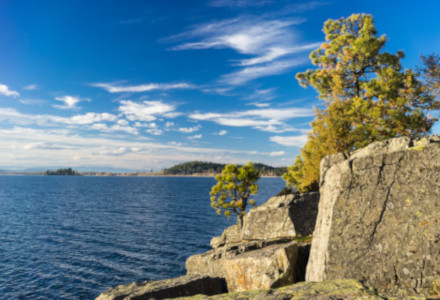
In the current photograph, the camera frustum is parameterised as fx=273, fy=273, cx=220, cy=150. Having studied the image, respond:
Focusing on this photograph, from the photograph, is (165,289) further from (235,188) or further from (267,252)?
(235,188)

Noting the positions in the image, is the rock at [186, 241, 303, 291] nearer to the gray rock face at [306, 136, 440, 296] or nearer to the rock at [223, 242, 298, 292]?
the rock at [223, 242, 298, 292]

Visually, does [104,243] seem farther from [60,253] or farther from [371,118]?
[371,118]

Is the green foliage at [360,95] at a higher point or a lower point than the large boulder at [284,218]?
higher

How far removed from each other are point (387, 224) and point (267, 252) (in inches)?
286

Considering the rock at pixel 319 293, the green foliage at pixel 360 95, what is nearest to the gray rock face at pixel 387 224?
the rock at pixel 319 293

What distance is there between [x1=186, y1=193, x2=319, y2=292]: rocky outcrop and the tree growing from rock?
13.0 feet

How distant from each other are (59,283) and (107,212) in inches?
1837

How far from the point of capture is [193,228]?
181 ft

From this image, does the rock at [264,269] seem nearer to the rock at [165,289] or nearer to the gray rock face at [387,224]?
the rock at [165,289]

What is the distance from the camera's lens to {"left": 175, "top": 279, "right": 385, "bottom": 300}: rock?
24.0 feet

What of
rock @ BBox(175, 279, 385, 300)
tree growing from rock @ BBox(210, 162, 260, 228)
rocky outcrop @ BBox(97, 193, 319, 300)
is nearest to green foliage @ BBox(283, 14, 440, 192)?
tree growing from rock @ BBox(210, 162, 260, 228)

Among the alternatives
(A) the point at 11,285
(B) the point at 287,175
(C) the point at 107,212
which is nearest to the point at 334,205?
(A) the point at 11,285

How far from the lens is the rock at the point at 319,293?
7.31 m

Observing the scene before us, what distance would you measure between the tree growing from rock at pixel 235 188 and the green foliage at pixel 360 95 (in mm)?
7700
